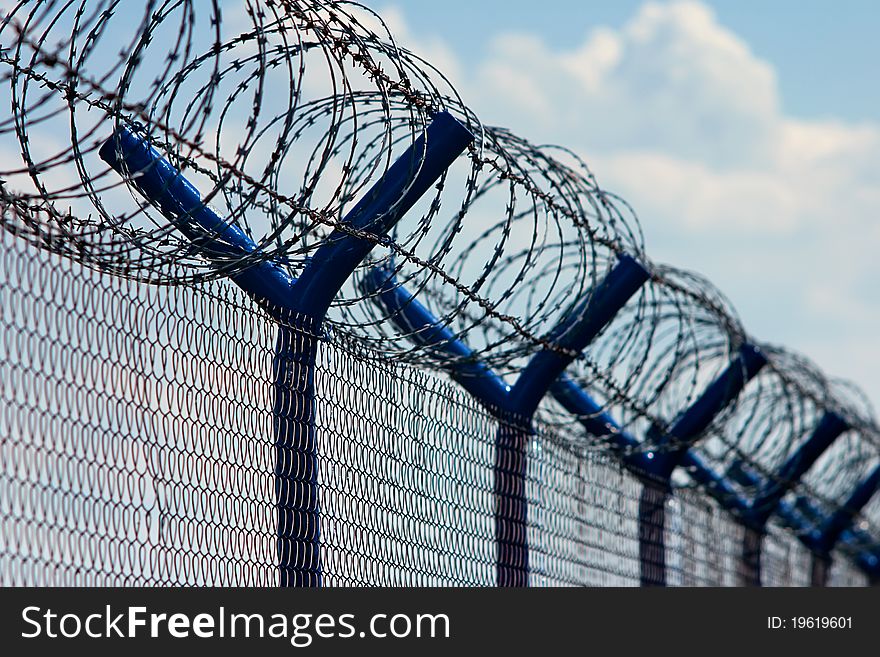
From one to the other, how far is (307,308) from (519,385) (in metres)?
1.59

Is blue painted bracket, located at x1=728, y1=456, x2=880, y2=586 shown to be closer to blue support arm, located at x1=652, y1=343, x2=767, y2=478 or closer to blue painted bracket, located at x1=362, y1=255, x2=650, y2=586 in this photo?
blue support arm, located at x1=652, y1=343, x2=767, y2=478

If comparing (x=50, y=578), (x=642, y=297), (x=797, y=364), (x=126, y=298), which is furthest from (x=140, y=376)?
(x=797, y=364)

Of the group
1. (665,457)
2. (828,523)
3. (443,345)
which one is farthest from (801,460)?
(443,345)

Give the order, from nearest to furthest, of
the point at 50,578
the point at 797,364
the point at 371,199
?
the point at 50,578
the point at 371,199
the point at 797,364

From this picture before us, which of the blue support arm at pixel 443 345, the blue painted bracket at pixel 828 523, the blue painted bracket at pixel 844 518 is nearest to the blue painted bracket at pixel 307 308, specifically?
the blue support arm at pixel 443 345

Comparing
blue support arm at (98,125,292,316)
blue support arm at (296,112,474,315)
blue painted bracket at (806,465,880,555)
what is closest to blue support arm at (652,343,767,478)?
blue support arm at (296,112,474,315)

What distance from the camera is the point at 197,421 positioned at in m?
3.55

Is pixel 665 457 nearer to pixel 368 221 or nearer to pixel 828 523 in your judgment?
pixel 368 221

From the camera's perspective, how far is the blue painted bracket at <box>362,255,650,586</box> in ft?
17.1

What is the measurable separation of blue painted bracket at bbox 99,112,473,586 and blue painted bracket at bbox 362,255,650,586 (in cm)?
89

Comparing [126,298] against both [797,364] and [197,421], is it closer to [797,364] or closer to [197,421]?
[197,421]

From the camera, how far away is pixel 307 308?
13.4 ft
